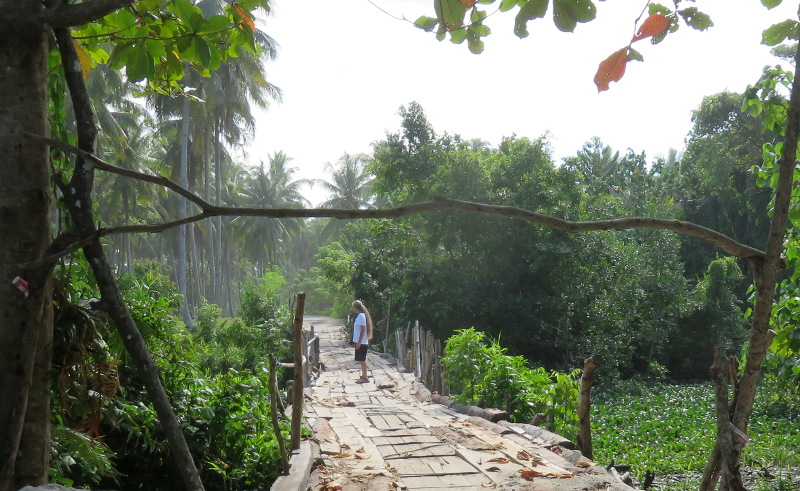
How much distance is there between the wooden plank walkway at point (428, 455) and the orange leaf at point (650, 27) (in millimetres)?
3828

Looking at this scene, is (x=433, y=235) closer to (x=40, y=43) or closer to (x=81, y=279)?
(x=81, y=279)

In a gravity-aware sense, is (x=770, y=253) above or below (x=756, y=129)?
below

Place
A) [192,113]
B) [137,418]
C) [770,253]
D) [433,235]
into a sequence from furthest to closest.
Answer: [192,113] < [433,235] < [137,418] < [770,253]

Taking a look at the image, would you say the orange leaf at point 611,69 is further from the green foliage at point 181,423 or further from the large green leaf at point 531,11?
the green foliage at point 181,423

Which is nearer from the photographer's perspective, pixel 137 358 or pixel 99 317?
pixel 137 358

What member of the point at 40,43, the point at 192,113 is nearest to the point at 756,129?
the point at 192,113

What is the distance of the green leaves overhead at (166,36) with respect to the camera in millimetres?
2451

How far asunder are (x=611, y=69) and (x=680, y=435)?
10581 millimetres

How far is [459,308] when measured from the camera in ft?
65.1

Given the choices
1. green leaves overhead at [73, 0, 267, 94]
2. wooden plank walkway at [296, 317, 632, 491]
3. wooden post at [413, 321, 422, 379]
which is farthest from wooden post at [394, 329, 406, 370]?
green leaves overhead at [73, 0, 267, 94]

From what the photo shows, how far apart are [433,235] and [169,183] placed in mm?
18164

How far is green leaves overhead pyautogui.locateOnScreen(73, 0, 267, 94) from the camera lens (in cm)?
245

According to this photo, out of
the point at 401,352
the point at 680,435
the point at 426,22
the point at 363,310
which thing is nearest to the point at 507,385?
the point at 680,435

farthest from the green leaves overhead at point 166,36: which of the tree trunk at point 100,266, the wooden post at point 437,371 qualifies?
the wooden post at point 437,371
